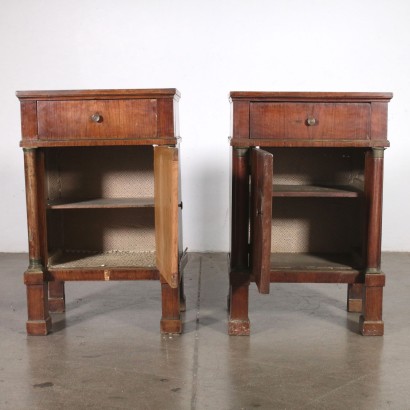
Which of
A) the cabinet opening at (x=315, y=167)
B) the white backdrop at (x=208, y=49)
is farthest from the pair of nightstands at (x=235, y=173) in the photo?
the white backdrop at (x=208, y=49)

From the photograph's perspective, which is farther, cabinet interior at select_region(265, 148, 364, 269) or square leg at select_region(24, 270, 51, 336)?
cabinet interior at select_region(265, 148, 364, 269)

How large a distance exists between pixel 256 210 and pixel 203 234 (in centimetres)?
196

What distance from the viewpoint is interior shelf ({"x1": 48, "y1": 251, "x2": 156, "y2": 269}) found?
2488 mm

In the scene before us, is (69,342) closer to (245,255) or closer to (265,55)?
(245,255)

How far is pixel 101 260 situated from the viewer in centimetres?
264

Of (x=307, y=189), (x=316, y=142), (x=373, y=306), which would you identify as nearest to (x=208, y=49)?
(x=307, y=189)

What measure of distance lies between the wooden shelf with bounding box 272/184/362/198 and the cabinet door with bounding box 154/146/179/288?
18.0 inches

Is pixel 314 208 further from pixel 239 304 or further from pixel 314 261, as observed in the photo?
pixel 239 304

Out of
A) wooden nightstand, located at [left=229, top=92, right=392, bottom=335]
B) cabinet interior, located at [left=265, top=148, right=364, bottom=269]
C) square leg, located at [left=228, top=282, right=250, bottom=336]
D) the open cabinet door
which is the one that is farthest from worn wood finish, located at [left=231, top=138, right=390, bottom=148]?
square leg, located at [left=228, top=282, right=250, bottom=336]

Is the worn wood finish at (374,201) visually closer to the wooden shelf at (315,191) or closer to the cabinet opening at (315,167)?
the wooden shelf at (315,191)

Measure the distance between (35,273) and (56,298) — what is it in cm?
40

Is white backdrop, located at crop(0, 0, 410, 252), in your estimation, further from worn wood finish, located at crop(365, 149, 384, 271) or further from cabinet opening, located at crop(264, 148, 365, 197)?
worn wood finish, located at crop(365, 149, 384, 271)

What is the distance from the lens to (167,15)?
3885 millimetres

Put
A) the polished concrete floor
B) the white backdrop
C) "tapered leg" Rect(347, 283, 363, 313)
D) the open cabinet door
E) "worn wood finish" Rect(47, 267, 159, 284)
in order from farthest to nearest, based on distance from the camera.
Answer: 1. the white backdrop
2. "tapered leg" Rect(347, 283, 363, 313)
3. "worn wood finish" Rect(47, 267, 159, 284)
4. the open cabinet door
5. the polished concrete floor
